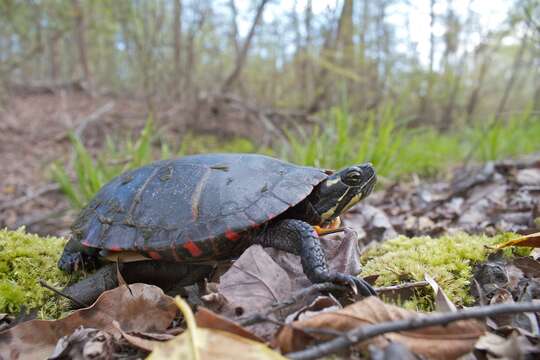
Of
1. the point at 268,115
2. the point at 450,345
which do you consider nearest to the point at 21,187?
the point at 268,115

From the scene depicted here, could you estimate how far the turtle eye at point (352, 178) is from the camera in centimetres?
226

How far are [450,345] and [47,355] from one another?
1648 mm

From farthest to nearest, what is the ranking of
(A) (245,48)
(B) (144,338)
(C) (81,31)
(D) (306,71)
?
(C) (81,31)
(D) (306,71)
(A) (245,48)
(B) (144,338)

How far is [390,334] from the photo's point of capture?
1348 millimetres

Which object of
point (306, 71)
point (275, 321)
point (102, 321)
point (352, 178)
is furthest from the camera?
point (306, 71)

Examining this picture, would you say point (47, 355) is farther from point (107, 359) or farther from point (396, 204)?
point (396, 204)

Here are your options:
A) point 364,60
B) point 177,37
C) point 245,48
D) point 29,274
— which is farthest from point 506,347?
point 364,60

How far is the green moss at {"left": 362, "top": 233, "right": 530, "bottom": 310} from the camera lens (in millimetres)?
1879

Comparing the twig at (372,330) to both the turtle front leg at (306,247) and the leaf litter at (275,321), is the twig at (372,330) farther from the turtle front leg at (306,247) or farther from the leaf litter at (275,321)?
the turtle front leg at (306,247)

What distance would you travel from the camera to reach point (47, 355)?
64.3 inches

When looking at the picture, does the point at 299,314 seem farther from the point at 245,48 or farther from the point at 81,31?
the point at 81,31

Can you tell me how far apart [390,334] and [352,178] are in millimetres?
1082

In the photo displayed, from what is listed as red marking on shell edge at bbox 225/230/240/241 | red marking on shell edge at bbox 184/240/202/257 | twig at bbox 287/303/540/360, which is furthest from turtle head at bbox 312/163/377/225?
twig at bbox 287/303/540/360

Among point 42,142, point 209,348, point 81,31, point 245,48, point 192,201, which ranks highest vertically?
point 81,31
